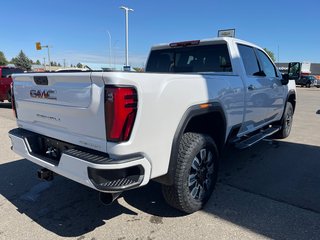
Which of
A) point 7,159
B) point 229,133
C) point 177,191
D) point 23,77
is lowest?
point 7,159

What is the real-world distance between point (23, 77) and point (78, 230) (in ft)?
5.82

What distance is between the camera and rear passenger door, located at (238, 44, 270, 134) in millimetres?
4457

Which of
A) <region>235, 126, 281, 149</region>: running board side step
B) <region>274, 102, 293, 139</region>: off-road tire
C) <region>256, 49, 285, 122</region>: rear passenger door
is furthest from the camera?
<region>274, 102, 293, 139</region>: off-road tire

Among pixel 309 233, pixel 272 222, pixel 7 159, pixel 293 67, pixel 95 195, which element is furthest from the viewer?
pixel 293 67

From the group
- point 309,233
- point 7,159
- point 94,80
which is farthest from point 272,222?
point 7,159

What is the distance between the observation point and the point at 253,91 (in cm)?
456

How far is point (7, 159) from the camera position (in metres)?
5.48

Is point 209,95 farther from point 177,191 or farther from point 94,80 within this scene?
point 94,80

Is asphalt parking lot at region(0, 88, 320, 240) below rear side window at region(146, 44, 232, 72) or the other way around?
below

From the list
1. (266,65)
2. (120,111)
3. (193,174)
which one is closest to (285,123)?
(266,65)

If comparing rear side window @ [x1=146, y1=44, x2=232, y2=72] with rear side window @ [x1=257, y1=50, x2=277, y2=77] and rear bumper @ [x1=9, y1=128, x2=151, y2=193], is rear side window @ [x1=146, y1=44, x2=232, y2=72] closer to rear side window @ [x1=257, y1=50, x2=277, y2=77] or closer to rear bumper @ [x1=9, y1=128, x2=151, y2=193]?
rear side window @ [x1=257, y1=50, x2=277, y2=77]

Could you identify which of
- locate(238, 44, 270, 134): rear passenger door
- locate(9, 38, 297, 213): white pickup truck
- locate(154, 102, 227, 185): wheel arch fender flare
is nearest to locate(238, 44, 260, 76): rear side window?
locate(238, 44, 270, 134): rear passenger door

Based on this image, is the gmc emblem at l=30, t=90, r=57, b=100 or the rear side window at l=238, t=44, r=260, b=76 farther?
the rear side window at l=238, t=44, r=260, b=76

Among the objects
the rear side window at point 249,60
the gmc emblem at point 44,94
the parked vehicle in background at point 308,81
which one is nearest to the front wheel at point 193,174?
the gmc emblem at point 44,94
